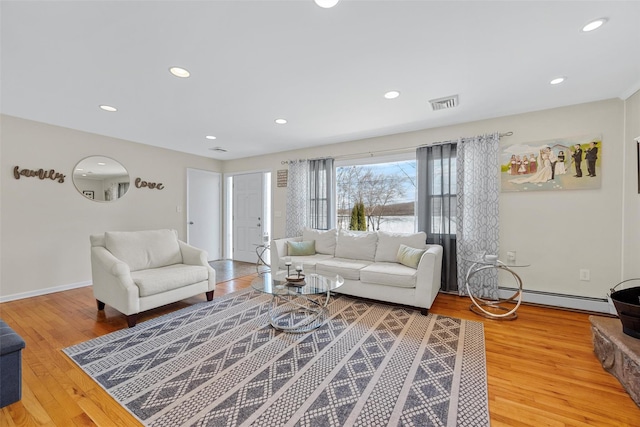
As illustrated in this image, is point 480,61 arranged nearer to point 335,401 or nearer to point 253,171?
point 335,401

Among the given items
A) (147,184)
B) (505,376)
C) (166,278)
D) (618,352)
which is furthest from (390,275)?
(147,184)

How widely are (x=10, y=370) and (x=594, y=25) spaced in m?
4.23

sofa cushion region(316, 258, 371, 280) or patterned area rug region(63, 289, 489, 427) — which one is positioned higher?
sofa cushion region(316, 258, 371, 280)

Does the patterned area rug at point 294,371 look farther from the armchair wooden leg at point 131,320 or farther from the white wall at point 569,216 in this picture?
the white wall at point 569,216

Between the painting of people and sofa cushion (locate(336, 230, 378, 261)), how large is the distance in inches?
71.2

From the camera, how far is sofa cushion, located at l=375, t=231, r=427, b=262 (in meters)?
3.54

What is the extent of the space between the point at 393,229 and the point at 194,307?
10.1 feet

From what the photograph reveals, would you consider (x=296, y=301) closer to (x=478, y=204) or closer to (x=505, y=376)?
(x=505, y=376)

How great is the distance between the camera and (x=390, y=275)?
3033 mm

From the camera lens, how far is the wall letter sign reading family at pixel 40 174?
339 centimetres

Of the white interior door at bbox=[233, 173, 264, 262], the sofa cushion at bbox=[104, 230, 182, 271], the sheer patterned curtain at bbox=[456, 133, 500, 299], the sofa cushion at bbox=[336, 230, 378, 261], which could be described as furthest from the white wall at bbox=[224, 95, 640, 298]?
the sofa cushion at bbox=[104, 230, 182, 271]

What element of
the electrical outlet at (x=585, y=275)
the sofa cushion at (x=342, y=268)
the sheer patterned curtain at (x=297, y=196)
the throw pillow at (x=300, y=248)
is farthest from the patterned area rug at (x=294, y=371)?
the sheer patterned curtain at (x=297, y=196)

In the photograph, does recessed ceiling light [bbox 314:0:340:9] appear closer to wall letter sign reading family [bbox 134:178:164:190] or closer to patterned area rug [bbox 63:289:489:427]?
patterned area rug [bbox 63:289:489:427]

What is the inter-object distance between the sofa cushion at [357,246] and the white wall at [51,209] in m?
3.54
